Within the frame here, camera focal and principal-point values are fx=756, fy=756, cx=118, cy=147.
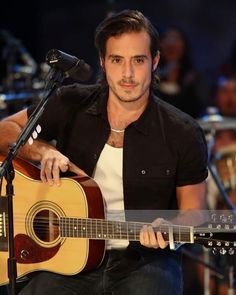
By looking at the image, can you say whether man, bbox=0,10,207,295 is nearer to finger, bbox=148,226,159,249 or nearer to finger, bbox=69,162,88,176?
finger, bbox=69,162,88,176

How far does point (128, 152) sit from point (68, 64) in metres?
0.54

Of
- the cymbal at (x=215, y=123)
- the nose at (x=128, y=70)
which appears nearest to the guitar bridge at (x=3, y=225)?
the nose at (x=128, y=70)

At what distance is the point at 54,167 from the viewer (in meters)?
3.29

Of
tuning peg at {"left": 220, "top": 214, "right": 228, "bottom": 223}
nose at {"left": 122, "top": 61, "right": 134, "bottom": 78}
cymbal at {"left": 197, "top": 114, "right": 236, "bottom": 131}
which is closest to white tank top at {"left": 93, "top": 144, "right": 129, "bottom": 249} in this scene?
nose at {"left": 122, "top": 61, "right": 134, "bottom": 78}

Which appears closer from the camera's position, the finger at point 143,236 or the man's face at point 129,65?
the finger at point 143,236

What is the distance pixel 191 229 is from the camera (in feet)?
9.91

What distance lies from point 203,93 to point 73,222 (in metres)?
3.30

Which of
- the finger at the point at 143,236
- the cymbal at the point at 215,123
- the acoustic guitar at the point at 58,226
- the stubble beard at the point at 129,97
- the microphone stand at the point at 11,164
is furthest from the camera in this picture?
the cymbal at the point at 215,123

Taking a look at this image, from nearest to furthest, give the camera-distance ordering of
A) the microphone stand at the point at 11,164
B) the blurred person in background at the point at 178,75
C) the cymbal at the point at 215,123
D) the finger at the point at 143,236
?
the microphone stand at the point at 11,164 → the finger at the point at 143,236 → the cymbal at the point at 215,123 → the blurred person in background at the point at 178,75

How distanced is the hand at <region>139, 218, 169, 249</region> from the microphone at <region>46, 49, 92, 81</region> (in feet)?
2.34

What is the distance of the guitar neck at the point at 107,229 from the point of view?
3049mm

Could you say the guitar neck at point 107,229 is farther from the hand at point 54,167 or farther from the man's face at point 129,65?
the man's face at point 129,65

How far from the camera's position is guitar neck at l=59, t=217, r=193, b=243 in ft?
10.0

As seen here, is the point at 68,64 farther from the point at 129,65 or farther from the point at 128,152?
the point at 128,152
